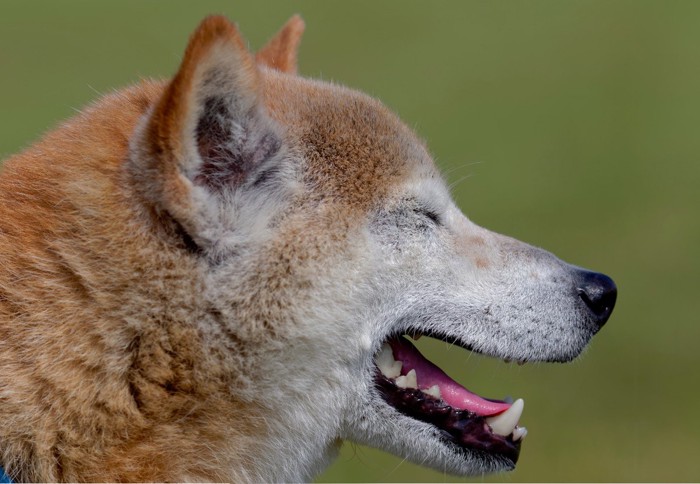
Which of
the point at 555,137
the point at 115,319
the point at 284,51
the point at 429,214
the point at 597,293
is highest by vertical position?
the point at 555,137

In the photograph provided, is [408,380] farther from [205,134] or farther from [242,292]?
[205,134]

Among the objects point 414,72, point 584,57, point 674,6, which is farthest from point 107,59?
point 674,6

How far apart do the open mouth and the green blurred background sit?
0.50 m

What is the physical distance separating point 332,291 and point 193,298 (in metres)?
0.52

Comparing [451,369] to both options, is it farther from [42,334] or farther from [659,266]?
[42,334]

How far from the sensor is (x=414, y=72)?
1988 cm

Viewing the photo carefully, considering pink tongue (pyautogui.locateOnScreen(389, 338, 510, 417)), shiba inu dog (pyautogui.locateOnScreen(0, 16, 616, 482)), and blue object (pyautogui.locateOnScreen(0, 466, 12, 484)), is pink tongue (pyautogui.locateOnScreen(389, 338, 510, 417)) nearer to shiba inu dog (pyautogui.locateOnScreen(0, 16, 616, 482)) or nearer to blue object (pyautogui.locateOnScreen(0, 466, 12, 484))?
shiba inu dog (pyautogui.locateOnScreen(0, 16, 616, 482))

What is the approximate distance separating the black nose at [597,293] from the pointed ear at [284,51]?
66.6 inches

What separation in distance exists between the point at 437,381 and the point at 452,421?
0.17m

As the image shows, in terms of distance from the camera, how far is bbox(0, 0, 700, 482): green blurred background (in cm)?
1007

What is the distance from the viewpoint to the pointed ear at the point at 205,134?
362 cm

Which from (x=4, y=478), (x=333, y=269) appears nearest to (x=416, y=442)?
(x=333, y=269)

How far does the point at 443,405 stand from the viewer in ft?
14.2

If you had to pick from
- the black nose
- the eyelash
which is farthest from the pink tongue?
the black nose
